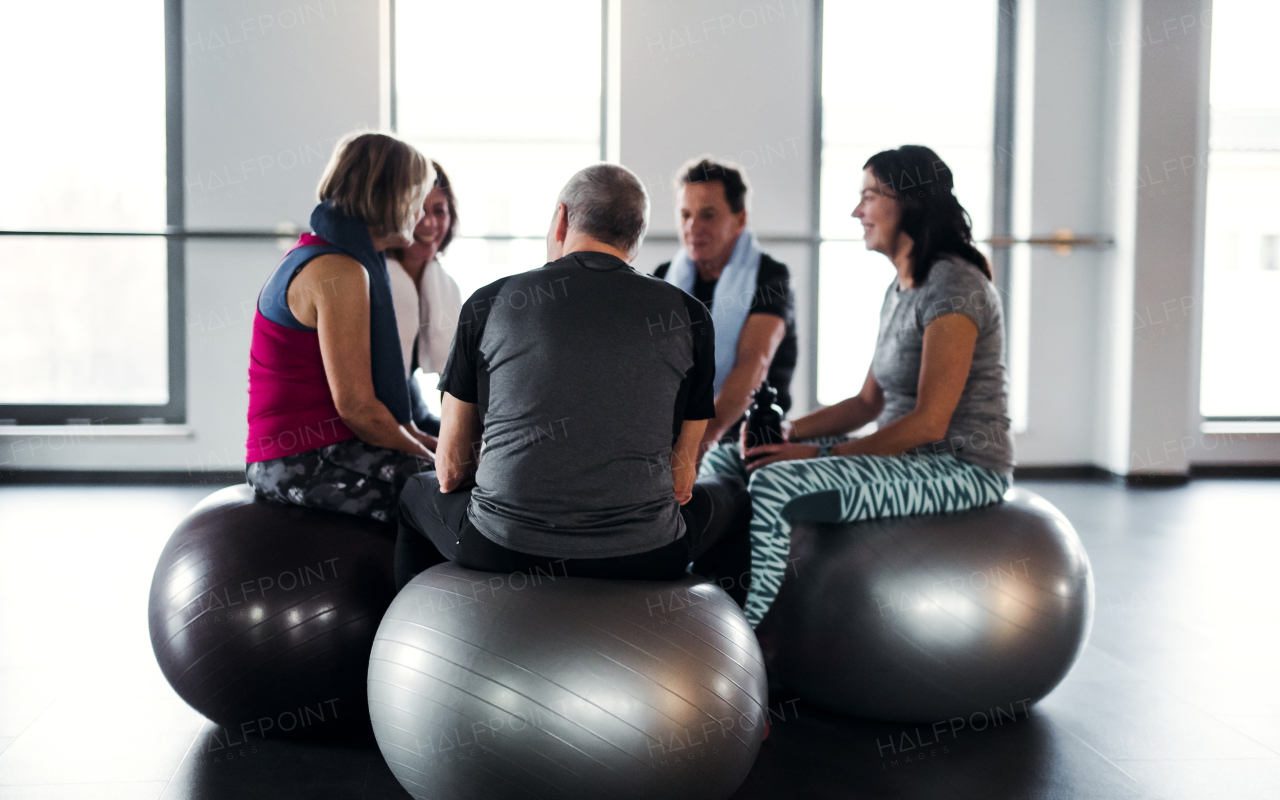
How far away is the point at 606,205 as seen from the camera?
167 cm

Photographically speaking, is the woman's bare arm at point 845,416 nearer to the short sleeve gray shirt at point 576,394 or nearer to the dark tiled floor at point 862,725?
the dark tiled floor at point 862,725

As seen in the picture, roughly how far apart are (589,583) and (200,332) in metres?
4.05

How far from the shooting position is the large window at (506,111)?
5.30m

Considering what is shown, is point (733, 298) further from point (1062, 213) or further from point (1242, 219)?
point (1242, 219)

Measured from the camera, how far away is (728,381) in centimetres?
267

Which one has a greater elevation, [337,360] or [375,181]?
[375,181]

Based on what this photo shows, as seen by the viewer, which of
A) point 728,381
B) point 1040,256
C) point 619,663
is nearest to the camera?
point 619,663

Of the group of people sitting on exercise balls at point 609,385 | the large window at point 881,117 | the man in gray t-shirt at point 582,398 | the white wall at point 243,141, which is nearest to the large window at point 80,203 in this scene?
the white wall at point 243,141

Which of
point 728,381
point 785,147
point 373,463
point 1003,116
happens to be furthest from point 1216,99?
point 373,463

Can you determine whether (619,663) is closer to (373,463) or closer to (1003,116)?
(373,463)

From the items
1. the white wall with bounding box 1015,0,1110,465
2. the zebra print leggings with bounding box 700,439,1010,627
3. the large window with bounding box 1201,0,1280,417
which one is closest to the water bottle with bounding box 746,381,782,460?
the zebra print leggings with bounding box 700,439,1010,627

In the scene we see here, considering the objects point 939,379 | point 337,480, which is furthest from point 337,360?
point 939,379

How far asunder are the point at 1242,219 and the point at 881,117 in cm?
211

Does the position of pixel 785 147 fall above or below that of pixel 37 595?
above
